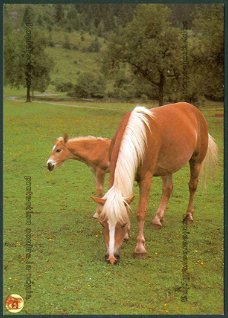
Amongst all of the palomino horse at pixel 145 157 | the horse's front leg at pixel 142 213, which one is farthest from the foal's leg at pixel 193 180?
the horse's front leg at pixel 142 213

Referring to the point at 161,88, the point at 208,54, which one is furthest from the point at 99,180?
the point at 161,88

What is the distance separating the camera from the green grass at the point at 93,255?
6.09 metres

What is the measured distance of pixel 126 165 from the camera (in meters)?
7.02

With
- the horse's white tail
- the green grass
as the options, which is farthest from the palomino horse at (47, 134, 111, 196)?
the horse's white tail

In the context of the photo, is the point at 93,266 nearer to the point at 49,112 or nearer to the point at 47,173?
the point at 47,173

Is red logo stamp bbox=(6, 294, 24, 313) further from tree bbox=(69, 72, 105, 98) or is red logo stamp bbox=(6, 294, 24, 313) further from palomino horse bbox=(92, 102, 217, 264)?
tree bbox=(69, 72, 105, 98)

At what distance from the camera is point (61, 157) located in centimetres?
979

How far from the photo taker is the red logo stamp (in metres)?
5.99

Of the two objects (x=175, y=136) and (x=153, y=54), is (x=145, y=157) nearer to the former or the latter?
(x=175, y=136)

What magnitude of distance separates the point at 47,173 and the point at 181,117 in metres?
5.73

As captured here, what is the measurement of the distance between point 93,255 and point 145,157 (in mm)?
1767

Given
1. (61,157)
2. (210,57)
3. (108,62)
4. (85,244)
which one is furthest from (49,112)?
(85,244)

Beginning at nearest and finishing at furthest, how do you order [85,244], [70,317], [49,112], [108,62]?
[70,317], [85,244], [49,112], [108,62]

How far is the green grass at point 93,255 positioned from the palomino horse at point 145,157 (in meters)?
0.42
